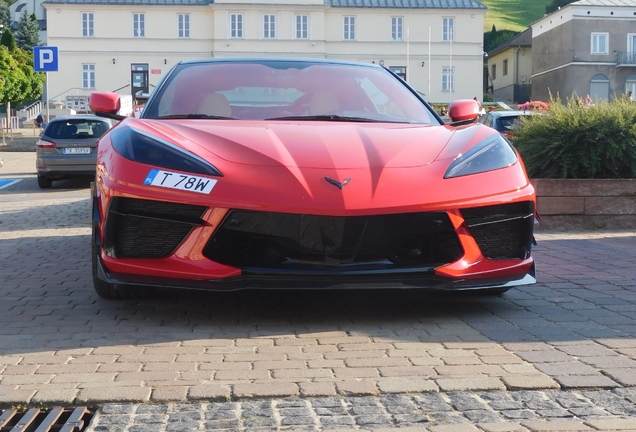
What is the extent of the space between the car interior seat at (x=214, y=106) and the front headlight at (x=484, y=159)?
145cm

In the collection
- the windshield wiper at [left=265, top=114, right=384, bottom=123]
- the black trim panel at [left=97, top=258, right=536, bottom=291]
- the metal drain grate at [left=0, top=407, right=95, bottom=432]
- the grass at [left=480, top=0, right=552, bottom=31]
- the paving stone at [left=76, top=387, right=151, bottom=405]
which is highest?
the grass at [left=480, top=0, right=552, bottom=31]

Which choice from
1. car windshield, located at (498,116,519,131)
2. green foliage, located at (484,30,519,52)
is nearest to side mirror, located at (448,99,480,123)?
car windshield, located at (498,116,519,131)

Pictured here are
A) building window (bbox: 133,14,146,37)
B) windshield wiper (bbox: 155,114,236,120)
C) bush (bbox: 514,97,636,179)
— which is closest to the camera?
windshield wiper (bbox: 155,114,236,120)

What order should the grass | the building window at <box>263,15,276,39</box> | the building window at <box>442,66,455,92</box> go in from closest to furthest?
the building window at <box>263,15,276,39</box> → the building window at <box>442,66,455,92</box> → the grass

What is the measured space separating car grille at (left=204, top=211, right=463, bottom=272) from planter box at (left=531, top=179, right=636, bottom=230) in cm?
476

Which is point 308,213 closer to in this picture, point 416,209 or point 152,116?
point 416,209

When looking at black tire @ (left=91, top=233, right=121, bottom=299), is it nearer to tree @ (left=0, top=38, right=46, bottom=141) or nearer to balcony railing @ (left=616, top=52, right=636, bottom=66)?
tree @ (left=0, top=38, right=46, bottom=141)

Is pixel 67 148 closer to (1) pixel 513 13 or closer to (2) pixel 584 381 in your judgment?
(2) pixel 584 381

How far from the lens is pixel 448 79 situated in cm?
6384

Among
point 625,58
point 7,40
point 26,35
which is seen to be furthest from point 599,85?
point 26,35

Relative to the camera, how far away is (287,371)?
11.7 ft

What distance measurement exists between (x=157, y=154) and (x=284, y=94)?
1.33m

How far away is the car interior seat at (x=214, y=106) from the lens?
16.9 ft

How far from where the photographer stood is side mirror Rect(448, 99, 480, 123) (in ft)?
17.4
